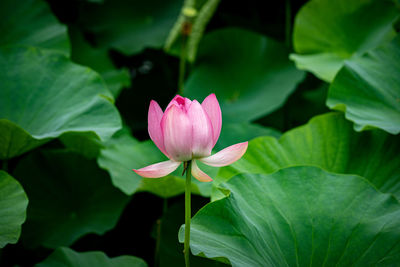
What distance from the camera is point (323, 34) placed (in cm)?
158

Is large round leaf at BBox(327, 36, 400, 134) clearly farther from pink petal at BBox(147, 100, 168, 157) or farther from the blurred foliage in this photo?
pink petal at BBox(147, 100, 168, 157)

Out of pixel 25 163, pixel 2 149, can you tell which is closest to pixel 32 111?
pixel 2 149

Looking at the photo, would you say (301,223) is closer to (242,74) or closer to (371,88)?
(371,88)

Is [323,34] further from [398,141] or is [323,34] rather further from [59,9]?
[59,9]

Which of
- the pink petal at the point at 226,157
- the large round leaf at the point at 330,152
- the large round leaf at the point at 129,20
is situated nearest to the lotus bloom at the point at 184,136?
the pink petal at the point at 226,157

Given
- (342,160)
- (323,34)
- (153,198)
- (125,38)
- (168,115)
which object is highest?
(168,115)

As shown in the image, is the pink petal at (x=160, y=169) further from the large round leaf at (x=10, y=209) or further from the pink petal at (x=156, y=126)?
the large round leaf at (x=10, y=209)

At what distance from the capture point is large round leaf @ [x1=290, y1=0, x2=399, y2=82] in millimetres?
1526

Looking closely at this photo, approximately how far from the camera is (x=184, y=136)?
2.10ft

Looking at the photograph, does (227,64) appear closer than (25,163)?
No

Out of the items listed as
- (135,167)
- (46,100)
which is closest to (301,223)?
(135,167)

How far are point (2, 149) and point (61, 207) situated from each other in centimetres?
34

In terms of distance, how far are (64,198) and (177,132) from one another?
34.5 inches

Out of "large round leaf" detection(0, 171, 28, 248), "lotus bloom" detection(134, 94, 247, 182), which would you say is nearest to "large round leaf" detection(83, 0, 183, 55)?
"large round leaf" detection(0, 171, 28, 248)
